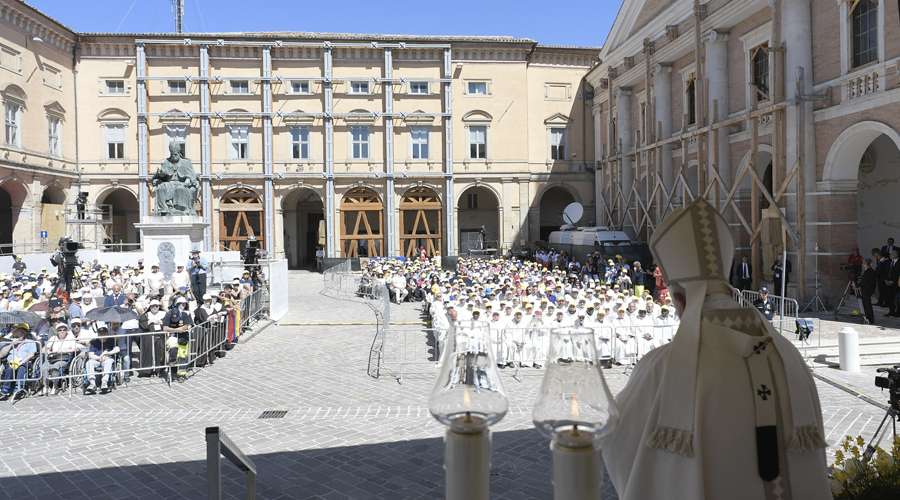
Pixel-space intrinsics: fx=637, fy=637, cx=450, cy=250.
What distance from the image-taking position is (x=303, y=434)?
8898mm

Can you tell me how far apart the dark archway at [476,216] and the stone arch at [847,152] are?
26.0 m

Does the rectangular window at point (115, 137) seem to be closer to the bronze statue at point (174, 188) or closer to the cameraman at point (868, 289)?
the bronze statue at point (174, 188)

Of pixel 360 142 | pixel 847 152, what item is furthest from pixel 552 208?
pixel 847 152

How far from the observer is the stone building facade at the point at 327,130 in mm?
39406

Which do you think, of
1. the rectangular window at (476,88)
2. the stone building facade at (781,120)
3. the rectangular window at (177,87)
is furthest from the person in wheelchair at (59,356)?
the rectangular window at (476,88)

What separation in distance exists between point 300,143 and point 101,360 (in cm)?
3057

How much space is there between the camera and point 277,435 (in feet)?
29.1

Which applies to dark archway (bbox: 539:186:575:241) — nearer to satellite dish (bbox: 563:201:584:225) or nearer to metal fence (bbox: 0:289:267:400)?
satellite dish (bbox: 563:201:584:225)

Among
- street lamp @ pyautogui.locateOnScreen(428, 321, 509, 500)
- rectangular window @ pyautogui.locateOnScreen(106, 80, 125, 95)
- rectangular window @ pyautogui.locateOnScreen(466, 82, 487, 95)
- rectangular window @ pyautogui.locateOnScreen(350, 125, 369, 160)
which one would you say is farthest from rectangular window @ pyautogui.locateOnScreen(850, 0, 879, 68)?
rectangular window @ pyautogui.locateOnScreen(106, 80, 125, 95)

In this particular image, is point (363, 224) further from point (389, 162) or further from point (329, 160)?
point (329, 160)

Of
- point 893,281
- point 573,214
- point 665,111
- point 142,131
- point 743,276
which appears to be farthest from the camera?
point 142,131

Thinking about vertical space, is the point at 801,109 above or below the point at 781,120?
above

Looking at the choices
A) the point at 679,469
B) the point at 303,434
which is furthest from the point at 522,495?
the point at 679,469

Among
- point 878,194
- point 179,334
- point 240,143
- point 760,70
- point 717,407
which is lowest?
point 179,334
